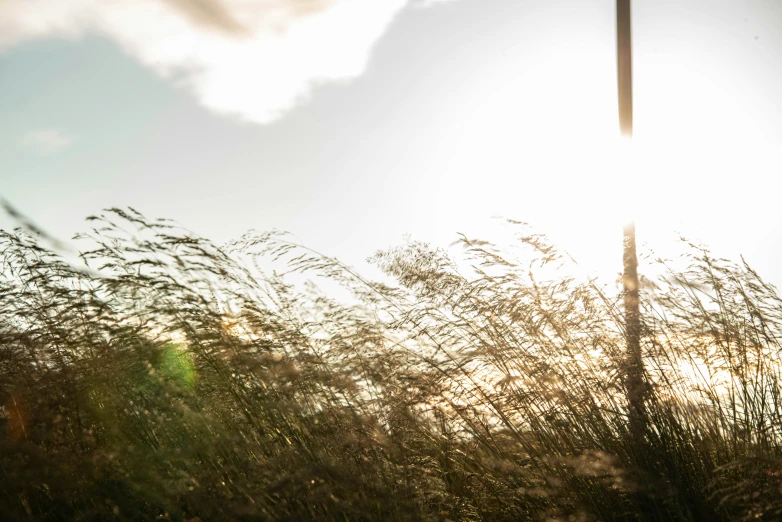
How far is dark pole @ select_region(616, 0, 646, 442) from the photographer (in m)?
2.68

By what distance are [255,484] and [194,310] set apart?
0.93 meters

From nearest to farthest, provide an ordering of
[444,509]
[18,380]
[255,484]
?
[255,484]
[444,509]
[18,380]

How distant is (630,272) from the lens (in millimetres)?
3445

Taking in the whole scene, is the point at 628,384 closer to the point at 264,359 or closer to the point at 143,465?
the point at 264,359

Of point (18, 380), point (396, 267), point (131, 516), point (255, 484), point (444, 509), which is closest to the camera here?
point (255, 484)

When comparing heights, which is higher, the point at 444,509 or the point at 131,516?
the point at 131,516

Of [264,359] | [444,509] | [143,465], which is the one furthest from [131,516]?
[444,509]

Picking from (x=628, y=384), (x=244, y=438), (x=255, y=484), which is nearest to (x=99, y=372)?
(x=244, y=438)

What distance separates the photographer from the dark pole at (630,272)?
8.79 ft

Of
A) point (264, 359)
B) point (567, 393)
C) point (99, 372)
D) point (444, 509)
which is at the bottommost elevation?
point (444, 509)

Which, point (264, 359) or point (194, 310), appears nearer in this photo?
point (264, 359)

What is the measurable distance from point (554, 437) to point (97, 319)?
98.1 inches

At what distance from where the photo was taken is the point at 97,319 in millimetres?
3207

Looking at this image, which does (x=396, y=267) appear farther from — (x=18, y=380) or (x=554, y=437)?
(x=18, y=380)
